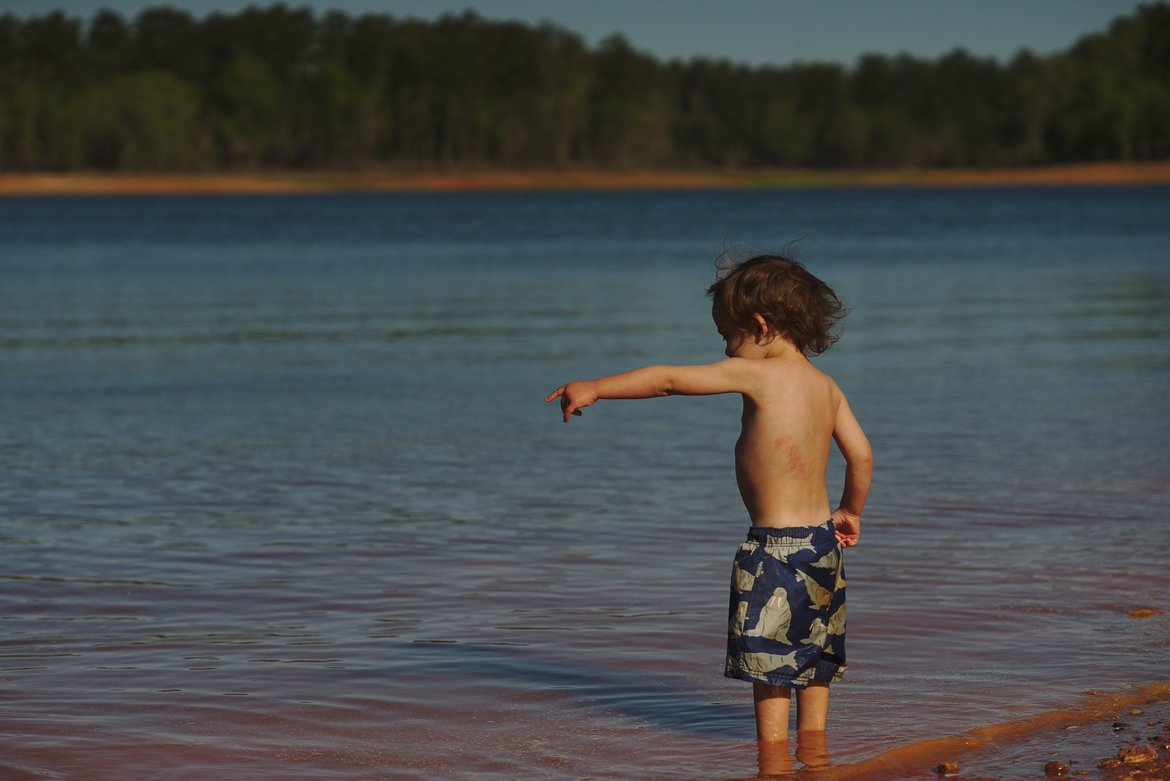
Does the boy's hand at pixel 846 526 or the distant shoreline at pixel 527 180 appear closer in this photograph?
the boy's hand at pixel 846 526

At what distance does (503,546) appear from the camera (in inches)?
314

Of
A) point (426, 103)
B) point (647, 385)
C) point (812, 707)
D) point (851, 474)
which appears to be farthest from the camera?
point (426, 103)

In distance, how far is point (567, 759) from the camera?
4.92 meters

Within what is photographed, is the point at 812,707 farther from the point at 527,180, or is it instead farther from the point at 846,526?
the point at 527,180

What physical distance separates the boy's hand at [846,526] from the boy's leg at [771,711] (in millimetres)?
478

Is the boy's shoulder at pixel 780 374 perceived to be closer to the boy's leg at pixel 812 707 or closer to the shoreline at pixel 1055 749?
the boy's leg at pixel 812 707

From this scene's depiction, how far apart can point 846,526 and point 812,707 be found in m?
0.58

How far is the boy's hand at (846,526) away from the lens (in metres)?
4.59

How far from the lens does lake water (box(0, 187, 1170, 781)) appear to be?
525 cm

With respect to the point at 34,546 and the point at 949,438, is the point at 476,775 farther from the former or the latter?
the point at 949,438

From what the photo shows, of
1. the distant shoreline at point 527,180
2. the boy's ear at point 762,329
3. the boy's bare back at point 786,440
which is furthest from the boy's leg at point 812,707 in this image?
the distant shoreline at point 527,180

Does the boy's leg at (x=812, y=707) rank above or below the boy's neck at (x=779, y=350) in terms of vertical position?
below

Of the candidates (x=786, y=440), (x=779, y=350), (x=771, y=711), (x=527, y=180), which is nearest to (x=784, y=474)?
(x=786, y=440)

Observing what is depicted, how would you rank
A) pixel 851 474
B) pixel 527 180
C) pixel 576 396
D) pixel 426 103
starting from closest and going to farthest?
pixel 576 396
pixel 851 474
pixel 527 180
pixel 426 103
